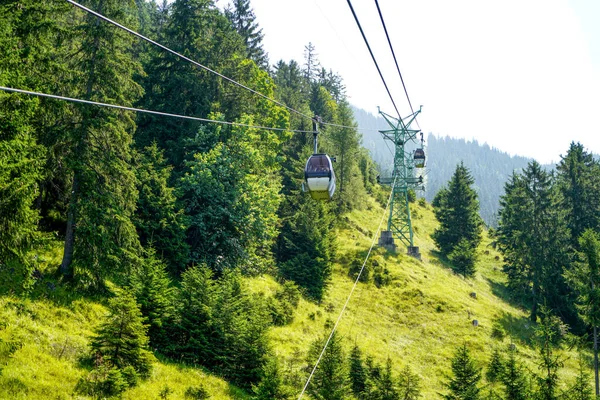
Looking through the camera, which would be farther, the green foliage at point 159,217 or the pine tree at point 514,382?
the green foliage at point 159,217

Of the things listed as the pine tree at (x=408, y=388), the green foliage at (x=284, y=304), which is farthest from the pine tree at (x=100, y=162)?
the pine tree at (x=408, y=388)

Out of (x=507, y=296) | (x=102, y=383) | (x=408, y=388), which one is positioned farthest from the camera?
(x=507, y=296)

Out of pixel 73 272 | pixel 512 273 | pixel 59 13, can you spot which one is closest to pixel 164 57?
pixel 59 13

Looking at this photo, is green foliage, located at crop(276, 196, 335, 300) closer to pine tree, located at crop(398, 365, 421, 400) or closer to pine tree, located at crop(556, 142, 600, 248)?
pine tree, located at crop(398, 365, 421, 400)

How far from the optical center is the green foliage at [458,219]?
62.7 m

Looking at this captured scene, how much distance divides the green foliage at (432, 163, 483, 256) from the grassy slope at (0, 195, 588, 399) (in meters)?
2.66

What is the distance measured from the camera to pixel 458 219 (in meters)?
63.9

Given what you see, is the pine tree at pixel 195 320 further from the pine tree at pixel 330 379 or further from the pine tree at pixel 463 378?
the pine tree at pixel 463 378

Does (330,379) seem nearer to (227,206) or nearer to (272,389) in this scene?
(272,389)

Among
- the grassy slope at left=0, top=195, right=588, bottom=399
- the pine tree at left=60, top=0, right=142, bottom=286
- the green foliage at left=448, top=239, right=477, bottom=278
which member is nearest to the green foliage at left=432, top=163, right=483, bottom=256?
the grassy slope at left=0, top=195, right=588, bottom=399

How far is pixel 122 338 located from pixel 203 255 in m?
13.2

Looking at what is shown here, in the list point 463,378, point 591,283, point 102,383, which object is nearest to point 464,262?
point 591,283

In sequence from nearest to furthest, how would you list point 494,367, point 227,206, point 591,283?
1. point 591,283
2. point 494,367
3. point 227,206

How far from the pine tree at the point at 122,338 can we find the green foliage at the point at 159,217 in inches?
368
